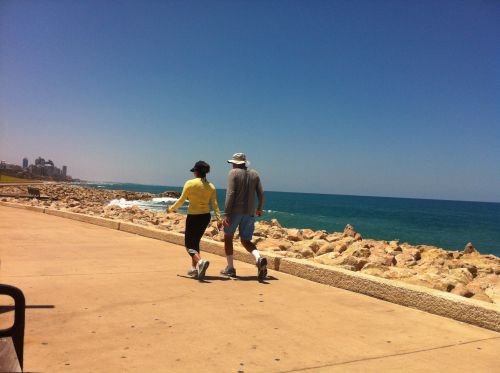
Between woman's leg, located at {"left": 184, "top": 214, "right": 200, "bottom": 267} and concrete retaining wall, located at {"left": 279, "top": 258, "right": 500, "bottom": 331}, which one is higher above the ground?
woman's leg, located at {"left": 184, "top": 214, "right": 200, "bottom": 267}

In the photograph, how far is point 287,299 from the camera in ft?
17.5

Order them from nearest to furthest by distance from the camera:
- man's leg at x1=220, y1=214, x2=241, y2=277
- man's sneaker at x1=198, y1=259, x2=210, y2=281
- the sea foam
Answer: man's sneaker at x1=198, y1=259, x2=210, y2=281
man's leg at x1=220, y1=214, x2=241, y2=277
the sea foam

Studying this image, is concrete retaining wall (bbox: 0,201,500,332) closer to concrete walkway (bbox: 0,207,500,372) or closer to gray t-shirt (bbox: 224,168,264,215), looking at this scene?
concrete walkway (bbox: 0,207,500,372)

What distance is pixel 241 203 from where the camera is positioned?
6.40m

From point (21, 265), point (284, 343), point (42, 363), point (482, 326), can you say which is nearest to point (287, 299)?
point (284, 343)

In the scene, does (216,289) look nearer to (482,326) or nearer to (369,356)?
(369,356)

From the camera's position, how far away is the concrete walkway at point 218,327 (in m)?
3.35

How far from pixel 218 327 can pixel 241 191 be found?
2.57 metres

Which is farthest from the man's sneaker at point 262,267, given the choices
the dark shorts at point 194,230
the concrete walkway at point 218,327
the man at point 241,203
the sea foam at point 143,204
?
the sea foam at point 143,204

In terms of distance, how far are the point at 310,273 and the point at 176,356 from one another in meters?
3.50

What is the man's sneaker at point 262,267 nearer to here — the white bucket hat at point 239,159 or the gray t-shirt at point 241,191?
the gray t-shirt at point 241,191

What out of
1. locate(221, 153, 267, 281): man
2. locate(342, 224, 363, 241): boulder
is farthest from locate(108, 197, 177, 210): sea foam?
locate(221, 153, 267, 281): man

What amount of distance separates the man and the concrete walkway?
1.32ft

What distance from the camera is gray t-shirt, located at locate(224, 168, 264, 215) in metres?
6.36
